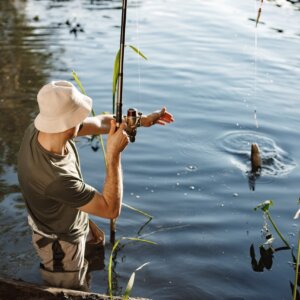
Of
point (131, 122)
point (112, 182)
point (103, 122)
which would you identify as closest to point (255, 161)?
point (103, 122)

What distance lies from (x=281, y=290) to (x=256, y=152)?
7.27 feet

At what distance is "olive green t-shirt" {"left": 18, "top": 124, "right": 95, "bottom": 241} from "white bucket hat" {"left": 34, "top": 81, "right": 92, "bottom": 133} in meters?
0.16

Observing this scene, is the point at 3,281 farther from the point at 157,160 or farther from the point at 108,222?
the point at 157,160

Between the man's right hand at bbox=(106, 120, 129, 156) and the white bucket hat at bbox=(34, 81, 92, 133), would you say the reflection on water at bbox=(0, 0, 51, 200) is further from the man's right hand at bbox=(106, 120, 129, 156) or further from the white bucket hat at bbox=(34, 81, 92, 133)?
the man's right hand at bbox=(106, 120, 129, 156)

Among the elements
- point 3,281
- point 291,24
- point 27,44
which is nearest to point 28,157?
point 3,281

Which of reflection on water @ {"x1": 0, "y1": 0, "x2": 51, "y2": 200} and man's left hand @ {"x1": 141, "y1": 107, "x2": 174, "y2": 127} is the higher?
man's left hand @ {"x1": 141, "y1": 107, "x2": 174, "y2": 127}

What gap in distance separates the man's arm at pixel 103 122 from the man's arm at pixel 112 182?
1.94 feet

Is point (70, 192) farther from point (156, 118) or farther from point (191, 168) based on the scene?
point (191, 168)

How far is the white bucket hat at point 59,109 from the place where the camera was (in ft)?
10.7

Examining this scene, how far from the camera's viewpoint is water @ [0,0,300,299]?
482 cm

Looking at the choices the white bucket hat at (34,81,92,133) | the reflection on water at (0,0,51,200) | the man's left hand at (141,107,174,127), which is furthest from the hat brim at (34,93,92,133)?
the reflection on water at (0,0,51,200)

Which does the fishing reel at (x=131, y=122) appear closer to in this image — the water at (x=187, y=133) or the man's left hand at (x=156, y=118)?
the man's left hand at (x=156, y=118)

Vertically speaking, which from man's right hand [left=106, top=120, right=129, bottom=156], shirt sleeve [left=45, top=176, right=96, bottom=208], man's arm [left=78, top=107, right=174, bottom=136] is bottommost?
shirt sleeve [left=45, top=176, right=96, bottom=208]

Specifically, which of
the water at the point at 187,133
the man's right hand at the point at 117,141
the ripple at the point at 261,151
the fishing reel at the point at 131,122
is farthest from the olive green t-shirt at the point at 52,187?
the ripple at the point at 261,151
